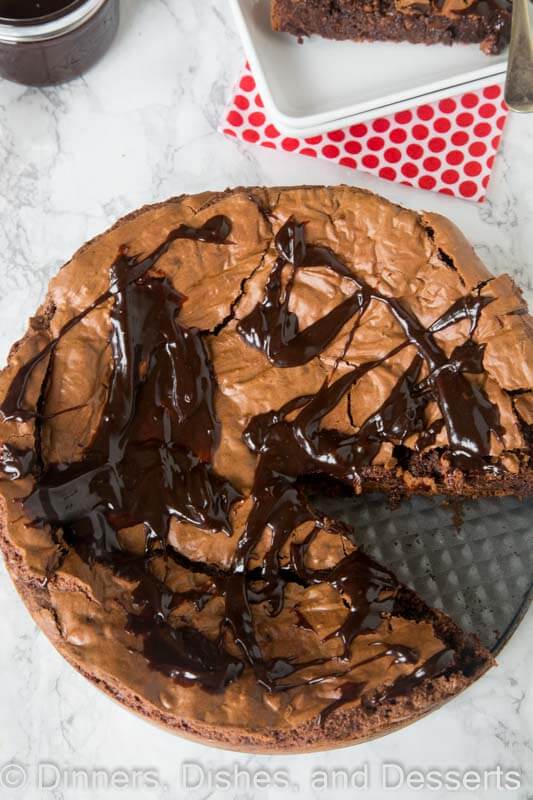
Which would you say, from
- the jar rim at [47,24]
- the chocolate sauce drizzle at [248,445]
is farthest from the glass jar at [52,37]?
the chocolate sauce drizzle at [248,445]

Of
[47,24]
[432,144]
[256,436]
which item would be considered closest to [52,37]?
[47,24]

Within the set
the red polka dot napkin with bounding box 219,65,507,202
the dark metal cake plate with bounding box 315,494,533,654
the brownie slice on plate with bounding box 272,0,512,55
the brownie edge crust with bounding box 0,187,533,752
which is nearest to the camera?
the brownie edge crust with bounding box 0,187,533,752

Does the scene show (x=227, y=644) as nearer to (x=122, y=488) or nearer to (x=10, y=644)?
(x=122, y=488)

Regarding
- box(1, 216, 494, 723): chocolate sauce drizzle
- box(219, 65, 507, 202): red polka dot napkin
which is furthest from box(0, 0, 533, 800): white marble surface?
box(1, 216, 494, 723): chocolate sauce drizzle

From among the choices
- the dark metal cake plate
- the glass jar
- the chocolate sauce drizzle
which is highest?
the glass jar

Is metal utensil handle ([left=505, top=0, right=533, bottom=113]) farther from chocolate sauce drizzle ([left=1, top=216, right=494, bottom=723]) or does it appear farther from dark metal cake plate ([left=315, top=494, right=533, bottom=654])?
dark metal cake plate ([left=315, top=494, right=533, bottom=654])

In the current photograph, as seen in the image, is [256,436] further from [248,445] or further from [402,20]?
[402,20]
